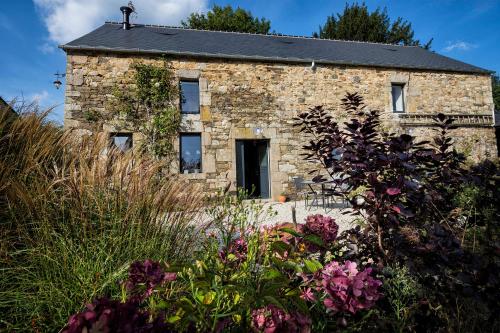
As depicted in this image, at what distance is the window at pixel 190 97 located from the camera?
9672 mm

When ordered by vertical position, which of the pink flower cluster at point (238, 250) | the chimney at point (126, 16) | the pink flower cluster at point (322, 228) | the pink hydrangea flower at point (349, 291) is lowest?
the pink hydrangea flower at point (349, 291)

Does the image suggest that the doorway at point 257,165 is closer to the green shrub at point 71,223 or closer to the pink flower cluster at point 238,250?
the green shrub at point 71,223

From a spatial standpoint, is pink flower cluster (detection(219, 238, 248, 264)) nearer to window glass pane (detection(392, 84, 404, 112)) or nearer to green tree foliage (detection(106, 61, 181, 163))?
green tree foliage (detection(106, 61, 181, 163))

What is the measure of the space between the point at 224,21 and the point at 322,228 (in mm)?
21709

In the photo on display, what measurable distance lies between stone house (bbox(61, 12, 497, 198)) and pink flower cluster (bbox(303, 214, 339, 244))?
290 inches

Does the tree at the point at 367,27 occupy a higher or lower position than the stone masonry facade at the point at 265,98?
higher

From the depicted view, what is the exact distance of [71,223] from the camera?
1835mm

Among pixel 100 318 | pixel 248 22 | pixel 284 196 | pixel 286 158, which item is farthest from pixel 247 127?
pixel 248 22

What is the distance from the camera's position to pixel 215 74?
9.67 m

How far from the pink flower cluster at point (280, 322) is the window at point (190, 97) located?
8.97m

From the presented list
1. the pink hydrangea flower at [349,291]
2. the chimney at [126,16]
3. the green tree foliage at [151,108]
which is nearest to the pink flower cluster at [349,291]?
the pink hydrangea flower at [349,291]

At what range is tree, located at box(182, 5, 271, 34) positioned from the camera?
20.8m

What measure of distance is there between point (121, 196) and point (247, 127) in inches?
313

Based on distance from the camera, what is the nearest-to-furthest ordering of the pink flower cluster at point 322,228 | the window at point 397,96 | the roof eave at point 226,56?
the pink flower cluster at point 322,228 → the roof eave at point 226,56 → the window at point 397,96
